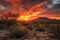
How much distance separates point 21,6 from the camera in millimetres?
22344

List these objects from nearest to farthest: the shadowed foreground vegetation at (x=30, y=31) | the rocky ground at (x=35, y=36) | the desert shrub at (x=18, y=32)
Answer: the rocky ground at (x=35, y=36)
the shadowed foreground vegetation at (x=30, y=31)
the desert shrub at (x=18, y=32)

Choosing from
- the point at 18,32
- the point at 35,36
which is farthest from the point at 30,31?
the point at 18,32

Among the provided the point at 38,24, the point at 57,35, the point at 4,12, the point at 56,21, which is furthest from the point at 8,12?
the point at 57,35

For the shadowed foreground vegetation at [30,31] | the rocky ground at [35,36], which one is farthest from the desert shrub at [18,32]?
the rocky ground at [35,36]

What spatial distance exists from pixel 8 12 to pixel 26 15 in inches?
67.1

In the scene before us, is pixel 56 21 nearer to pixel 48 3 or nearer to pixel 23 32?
pixel 48 3

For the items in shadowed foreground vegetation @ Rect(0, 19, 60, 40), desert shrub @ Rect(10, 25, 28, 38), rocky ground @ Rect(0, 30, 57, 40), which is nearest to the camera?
rocky ground @ Rect(0, 30, 57, 40)

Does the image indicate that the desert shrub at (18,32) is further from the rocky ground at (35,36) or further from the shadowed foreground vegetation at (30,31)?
the rocky ground at (35,36)

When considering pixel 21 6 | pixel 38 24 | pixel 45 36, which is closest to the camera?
pixel 45 36

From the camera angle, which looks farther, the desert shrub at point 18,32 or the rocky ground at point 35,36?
the desert shrub at point 18,32

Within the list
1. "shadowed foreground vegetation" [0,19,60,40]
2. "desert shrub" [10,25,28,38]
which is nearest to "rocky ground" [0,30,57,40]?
"shadowed foreground vegetation" [0,19,60,40]

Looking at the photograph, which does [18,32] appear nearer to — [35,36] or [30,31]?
[35,36]

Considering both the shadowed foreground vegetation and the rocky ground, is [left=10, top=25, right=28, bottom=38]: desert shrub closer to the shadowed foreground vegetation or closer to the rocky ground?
the shadowed foreground vegetation

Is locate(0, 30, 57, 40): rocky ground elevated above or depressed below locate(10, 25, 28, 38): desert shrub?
below
